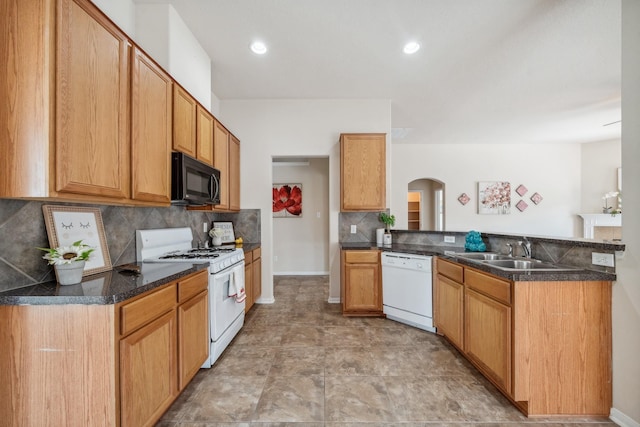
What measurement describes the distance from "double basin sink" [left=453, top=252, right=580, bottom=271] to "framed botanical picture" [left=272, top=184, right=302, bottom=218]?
3491 millimetres

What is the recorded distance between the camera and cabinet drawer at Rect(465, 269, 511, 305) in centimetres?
174

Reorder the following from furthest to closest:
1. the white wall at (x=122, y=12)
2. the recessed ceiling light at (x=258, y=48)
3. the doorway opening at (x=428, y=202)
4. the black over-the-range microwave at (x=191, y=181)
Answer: the doorway opening at (x=428, y=202) → the recessed ceiling light at (x=258, y=48) → the black over-the-range microwave at (x=191, y=181) → the white wall at (x=122, y=12)

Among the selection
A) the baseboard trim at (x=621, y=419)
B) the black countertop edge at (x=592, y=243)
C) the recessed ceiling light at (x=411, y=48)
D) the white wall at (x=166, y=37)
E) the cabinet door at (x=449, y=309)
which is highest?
the recessed ceiling light at (x=411, y=48)

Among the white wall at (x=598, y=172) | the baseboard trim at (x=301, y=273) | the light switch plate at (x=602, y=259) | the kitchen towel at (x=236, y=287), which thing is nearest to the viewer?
the light switch plate at (x=602, y=259)

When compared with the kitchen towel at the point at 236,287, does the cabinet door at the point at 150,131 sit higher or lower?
higher

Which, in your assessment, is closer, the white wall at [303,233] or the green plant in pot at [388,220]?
the green plant in pot at [388,220]

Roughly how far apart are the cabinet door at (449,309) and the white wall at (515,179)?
3.66m

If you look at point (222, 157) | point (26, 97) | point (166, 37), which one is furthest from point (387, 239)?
point (26, 97)

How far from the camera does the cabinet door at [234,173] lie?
339 cm

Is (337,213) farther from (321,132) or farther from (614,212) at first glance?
(614,212)

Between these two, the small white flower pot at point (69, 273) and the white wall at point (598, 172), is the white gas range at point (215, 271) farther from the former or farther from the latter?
the white wall at point (598, 172)

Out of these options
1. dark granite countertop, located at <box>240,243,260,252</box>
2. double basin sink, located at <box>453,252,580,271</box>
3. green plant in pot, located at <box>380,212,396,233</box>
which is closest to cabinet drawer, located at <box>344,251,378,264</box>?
green plant in pot, located at <box>380,212,396,233</box>

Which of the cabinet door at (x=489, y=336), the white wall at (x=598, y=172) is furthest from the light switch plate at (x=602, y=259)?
the white wall at (x=598, y=172)

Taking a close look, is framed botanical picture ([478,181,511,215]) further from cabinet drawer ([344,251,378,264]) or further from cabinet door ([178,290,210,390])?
cabinet door ([178,290,210,390])
